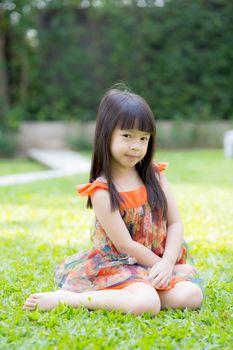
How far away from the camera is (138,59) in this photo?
11477mm

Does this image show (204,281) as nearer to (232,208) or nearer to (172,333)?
(172,333)

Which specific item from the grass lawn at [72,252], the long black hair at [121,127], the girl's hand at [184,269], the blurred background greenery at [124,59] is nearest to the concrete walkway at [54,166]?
the grass lawn at [72,252]

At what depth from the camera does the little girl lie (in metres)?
2.37

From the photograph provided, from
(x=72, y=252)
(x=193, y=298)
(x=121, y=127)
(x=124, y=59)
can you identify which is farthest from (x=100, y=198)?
(x=124, y=59)

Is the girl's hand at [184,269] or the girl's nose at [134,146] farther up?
the girl's nose at [134,146]

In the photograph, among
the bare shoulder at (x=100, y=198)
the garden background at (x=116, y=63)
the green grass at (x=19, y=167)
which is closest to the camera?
the bare shoulder at (x=100, y=198)

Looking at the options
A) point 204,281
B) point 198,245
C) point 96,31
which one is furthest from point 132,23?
point 204,281

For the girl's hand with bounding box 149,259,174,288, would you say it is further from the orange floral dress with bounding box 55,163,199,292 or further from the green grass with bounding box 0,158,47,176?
the green grass with bounding box 0,158,47,176

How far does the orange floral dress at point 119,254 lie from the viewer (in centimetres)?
247

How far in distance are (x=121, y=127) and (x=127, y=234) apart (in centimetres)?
45

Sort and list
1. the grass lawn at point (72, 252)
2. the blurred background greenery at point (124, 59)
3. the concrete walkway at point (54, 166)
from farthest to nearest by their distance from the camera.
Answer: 1. the blurred background greenery at point (124, 59)
2. the concrete walkway at point (54, 166)
3. the grass lawn at point (72, 252)

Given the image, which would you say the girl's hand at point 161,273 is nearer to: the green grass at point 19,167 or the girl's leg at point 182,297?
the girl's leg at point 182,297

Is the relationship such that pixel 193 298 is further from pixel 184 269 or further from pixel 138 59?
pixel 138 59

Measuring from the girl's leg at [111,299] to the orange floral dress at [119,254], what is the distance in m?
0.07
